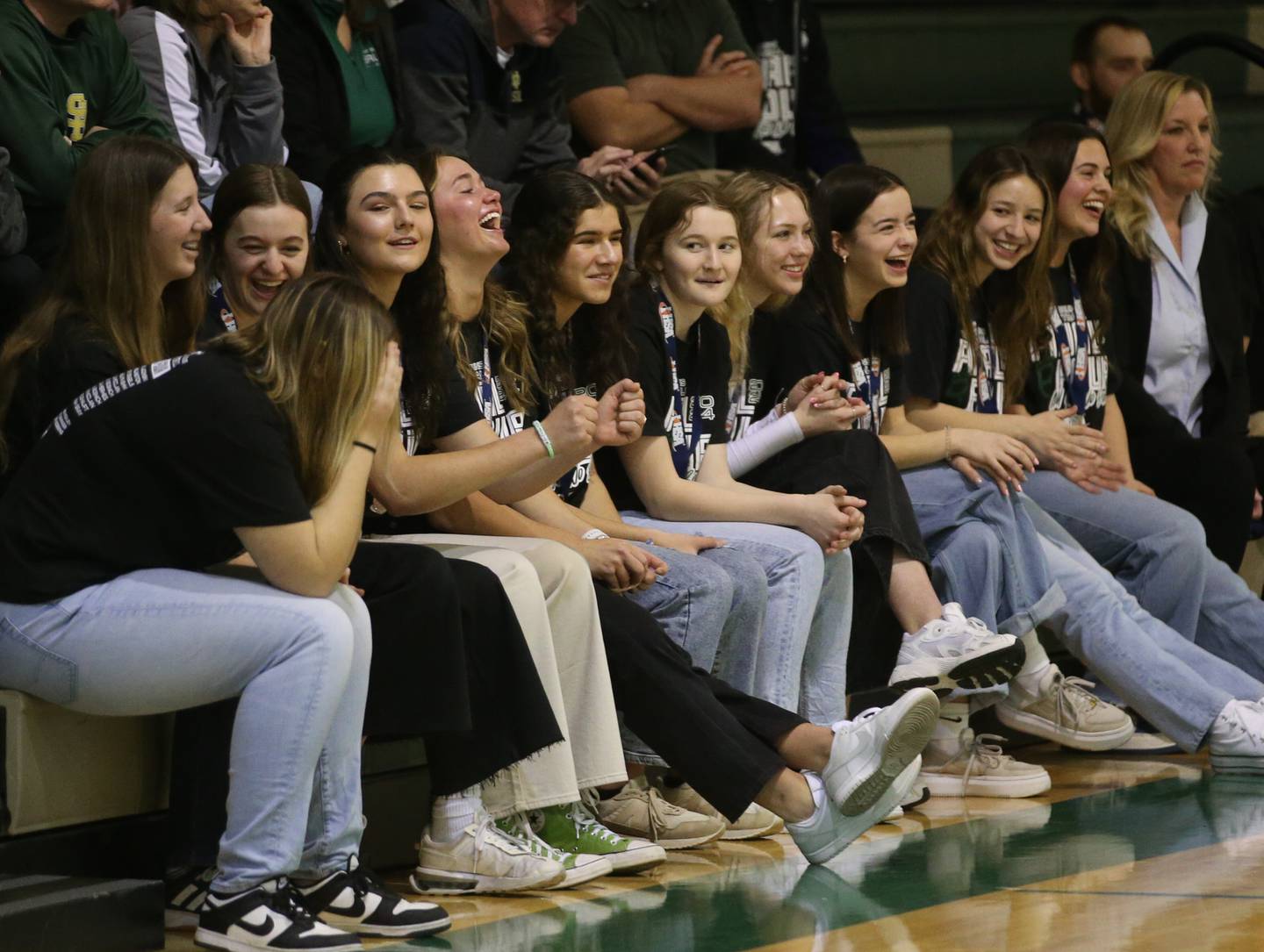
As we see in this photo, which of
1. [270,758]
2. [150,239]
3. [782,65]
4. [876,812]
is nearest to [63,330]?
[150,239]

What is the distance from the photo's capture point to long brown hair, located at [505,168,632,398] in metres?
3.78

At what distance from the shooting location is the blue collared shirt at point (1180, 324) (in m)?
5.28

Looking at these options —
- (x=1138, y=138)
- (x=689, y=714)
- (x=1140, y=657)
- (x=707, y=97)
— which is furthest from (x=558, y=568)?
(x=1138, y=138)

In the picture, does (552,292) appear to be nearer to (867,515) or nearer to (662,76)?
(867,515)

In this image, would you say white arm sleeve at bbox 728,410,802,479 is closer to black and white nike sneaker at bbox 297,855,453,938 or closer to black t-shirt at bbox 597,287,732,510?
black t-shirt at bbox 597,287,732,510

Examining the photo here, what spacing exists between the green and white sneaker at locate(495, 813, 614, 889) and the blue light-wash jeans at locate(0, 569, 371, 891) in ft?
1.70

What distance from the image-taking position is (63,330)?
3.03 m

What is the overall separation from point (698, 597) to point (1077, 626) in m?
1.13

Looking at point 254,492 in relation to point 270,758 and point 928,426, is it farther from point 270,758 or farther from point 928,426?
point 928,426

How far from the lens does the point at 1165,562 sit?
15.0ft

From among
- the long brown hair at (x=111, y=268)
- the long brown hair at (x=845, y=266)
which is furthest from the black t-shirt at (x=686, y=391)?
the long brown hair at (x=111, y=268)

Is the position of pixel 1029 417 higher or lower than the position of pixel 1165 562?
higher

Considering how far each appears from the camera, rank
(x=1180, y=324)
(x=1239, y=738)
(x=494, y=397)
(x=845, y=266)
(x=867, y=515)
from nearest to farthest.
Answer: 1. (x=494, y=397)
2. (x=867, y=515)
3. (x=1239, y=738)
4. (x=845, y=266)
5. (x=1180, y=324)

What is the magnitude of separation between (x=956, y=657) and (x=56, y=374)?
5.74 ft
